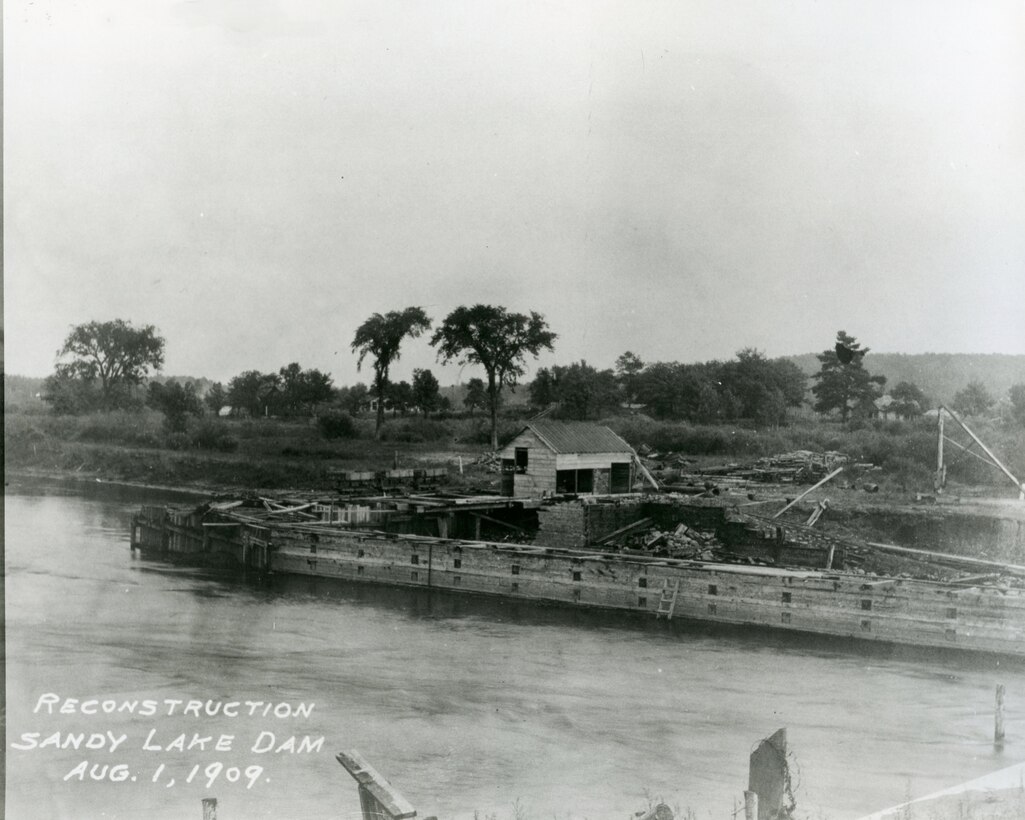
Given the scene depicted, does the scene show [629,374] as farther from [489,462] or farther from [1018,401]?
[1018,401]

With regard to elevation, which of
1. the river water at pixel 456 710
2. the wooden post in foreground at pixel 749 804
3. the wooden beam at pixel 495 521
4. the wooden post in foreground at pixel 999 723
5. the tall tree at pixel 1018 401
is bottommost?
the river water at pixel 456 710

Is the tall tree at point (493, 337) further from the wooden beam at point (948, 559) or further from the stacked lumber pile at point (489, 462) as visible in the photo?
the wooden beam at point (948, 559)

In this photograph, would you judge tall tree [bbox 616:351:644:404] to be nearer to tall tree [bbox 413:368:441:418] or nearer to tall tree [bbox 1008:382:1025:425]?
tall tree [bbox 413:368:441:418]

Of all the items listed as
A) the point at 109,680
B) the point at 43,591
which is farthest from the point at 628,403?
the point at 109,680

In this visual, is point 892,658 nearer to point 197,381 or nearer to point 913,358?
point 913,358

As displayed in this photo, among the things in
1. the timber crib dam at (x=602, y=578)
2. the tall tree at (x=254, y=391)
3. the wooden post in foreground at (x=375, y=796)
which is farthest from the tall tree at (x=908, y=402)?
the wooden post in foreground at (x=375, y=796)

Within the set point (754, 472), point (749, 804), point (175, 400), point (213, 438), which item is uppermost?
point (175, 400)

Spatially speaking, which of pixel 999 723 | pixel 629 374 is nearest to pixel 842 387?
pixel 629 374

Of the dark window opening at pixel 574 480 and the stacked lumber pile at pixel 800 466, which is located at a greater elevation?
the stacked lumber pile at pixel 800 466
